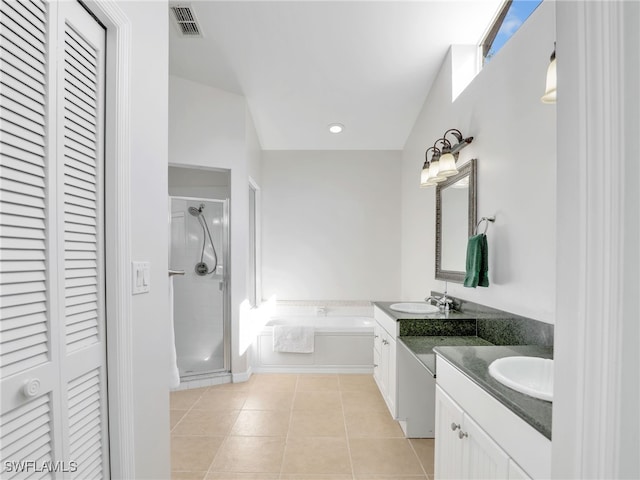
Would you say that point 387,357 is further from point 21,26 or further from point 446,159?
point 21,26

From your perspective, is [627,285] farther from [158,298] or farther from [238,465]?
[238,465]

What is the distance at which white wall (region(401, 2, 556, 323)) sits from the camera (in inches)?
62.6

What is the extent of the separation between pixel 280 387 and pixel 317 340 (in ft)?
2.00

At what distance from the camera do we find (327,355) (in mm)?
3525

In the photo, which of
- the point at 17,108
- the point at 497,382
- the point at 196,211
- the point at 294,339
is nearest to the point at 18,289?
the point at 17,108

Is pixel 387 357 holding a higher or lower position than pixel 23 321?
lower

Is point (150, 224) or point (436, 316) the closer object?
point (150, 224)

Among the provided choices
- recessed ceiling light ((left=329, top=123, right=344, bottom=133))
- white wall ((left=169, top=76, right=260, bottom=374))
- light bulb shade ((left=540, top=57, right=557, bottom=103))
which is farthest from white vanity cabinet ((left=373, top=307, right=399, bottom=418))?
recessed ceiling light ((left=329, top=123, right=344, bottom=133))

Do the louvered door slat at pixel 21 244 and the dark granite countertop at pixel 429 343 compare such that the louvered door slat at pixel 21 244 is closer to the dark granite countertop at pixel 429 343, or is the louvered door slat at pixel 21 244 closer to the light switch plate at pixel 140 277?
the light switch plate at pixel 140 277

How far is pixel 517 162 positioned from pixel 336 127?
7.40 feet

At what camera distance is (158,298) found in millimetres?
1350

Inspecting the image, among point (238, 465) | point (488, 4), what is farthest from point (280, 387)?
point (488, 4)

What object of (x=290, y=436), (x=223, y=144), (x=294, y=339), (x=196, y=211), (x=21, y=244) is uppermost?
(x=223, y=144)

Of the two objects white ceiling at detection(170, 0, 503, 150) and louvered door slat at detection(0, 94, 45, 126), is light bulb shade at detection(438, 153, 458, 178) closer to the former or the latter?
white ceiling at detection(170, 0, 503, 150)
